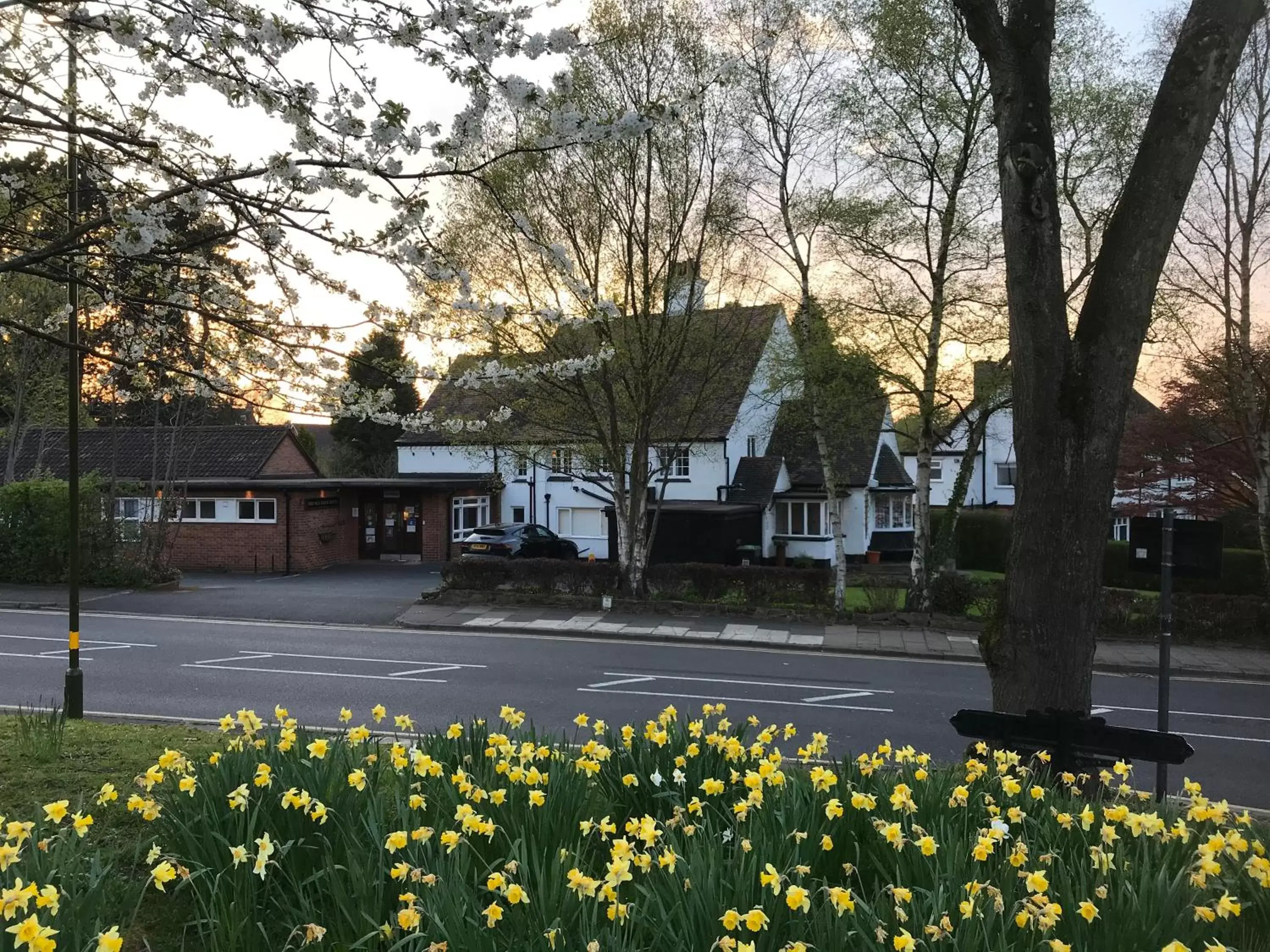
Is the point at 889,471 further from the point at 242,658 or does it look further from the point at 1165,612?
the point at 1165,612

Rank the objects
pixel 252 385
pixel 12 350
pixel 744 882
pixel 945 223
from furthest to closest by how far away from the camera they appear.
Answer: pixel 12 350
pixel 945 223
pixel 252 385
pixel 744 882

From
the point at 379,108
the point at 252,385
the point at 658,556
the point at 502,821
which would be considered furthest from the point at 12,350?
the point at 502,821

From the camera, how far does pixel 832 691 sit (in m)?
13.5

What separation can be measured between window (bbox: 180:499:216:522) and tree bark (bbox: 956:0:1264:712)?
30403 mm

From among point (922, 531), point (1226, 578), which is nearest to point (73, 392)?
point (922, 531)

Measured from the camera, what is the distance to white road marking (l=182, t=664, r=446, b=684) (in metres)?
13.5

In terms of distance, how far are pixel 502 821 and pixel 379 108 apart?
12.2ft

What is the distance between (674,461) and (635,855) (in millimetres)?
25367

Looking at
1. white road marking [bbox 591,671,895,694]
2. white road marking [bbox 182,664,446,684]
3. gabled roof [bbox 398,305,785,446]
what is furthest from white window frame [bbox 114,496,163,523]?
white road marking [bbox 591,671,895,694]

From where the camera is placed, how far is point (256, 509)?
30703mm

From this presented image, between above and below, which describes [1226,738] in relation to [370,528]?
below

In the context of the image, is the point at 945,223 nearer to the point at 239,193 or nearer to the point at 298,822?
the point at 239,193

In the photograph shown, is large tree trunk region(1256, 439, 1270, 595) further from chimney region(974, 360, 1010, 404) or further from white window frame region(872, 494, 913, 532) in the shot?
white window frame region(872, 494, 913, 532)

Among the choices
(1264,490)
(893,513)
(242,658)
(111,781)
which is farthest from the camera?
(893,513)
